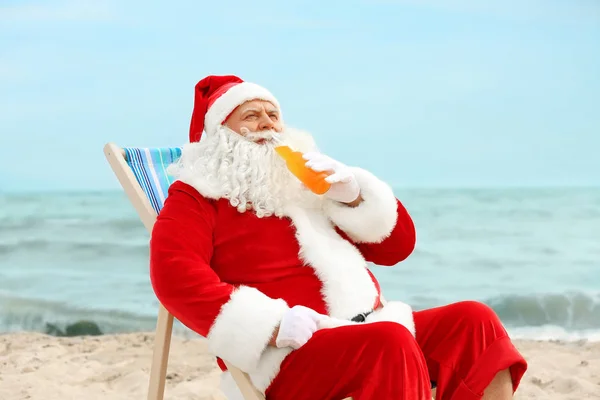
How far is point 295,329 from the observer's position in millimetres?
1684

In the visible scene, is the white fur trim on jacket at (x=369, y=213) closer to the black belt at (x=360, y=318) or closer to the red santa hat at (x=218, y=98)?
the black belt at (x=360, y=318)

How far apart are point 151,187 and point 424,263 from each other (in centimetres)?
545

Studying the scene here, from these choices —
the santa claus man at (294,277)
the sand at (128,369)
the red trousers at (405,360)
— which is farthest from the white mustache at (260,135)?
the sand at (128,369)

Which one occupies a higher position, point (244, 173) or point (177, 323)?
point (244, 173)

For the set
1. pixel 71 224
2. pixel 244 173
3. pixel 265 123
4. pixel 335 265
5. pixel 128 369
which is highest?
pixel 265 123

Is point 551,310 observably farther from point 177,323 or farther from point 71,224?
point 71,224

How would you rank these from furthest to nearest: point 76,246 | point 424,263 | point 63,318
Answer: point 76,246
point 424,263
point 63,318


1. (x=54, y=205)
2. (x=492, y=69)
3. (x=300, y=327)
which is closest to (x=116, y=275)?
(x=54, y=205)

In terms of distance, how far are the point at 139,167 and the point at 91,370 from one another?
4.97 ft

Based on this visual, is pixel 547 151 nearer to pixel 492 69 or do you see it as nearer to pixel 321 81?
pixel 492 69

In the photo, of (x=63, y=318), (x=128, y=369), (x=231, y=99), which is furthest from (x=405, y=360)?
(x=63, y=318)

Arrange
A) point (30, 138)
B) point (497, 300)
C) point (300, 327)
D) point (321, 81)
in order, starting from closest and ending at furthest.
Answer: point (300, 327) → point (497, 300) → point (30, 138) → point (321, 81)

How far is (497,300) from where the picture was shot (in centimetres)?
590

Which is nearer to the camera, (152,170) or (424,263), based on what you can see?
(152,170)
